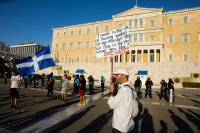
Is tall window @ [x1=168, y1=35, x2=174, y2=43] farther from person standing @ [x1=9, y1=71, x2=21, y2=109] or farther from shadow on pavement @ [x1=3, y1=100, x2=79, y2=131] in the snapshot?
shadow on pavement @ [x1=3, y1=100, x2=79, y2=131]

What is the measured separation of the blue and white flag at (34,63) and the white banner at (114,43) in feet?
15.0

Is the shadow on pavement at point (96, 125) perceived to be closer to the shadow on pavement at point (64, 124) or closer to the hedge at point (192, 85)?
the shadow on pavement at point (64, 124)

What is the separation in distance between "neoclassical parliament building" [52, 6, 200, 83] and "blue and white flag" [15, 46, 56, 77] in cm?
3615

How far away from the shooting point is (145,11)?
5394 centimetres

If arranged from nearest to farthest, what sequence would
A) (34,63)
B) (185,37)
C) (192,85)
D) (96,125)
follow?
(96,125) < (34,63) < (192,85) < (185,37)

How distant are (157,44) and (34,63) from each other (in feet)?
144

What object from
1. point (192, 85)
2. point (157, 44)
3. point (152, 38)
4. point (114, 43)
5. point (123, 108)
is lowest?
point (192, 85)

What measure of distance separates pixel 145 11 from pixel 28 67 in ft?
158

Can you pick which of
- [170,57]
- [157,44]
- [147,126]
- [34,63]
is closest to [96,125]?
[147,126]

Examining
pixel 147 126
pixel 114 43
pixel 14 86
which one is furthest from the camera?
pixel 14 86

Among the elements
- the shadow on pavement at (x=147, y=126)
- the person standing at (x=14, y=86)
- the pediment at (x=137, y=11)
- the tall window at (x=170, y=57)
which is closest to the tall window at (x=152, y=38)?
the tall window at (x=170, y=57)

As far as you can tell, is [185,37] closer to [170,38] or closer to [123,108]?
[170,38]

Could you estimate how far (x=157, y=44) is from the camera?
5097 cm

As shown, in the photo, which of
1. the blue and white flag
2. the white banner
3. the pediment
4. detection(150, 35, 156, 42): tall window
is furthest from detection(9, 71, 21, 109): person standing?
the pediment
